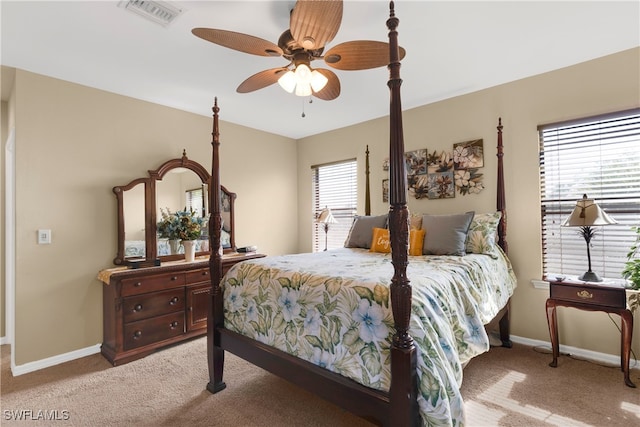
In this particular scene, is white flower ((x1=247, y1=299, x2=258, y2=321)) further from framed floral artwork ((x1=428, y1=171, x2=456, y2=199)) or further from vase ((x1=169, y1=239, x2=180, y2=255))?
framed floral artwork ((x1=428, y1=171, x2=456, y2=199))

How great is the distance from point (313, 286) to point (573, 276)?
2.49 m

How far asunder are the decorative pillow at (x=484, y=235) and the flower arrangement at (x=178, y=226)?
276 centimetres

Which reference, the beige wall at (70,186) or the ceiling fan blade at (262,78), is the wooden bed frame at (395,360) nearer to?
the ceiling fan blade at (262,78)

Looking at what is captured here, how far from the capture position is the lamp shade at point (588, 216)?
2.39 meters

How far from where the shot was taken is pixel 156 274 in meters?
3.06

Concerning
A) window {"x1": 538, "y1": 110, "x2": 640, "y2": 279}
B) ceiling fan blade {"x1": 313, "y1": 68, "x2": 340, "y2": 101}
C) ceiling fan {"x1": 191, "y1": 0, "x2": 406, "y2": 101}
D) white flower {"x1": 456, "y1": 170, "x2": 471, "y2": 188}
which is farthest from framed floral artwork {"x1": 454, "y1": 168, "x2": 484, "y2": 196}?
ceiling fan {"x1": 191, "y1": 0, "x2": 406, "y2": 101}

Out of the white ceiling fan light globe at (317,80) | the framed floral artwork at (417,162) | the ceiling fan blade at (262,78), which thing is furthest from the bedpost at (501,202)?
the ceiling fan blade at (262,78)

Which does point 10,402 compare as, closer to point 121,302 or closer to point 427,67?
point 121,302

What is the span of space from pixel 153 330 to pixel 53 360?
0.82 metres

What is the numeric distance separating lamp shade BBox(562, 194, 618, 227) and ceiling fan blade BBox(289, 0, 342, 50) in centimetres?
228

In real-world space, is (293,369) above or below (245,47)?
below

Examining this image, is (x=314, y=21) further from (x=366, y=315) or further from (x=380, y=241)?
(x=380, y=241)

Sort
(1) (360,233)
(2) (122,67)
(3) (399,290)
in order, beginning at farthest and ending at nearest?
(1) (360,233)
(2) (122,67)
(3) (399,290)

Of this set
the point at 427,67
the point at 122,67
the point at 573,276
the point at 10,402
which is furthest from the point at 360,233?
the point at 10,402
